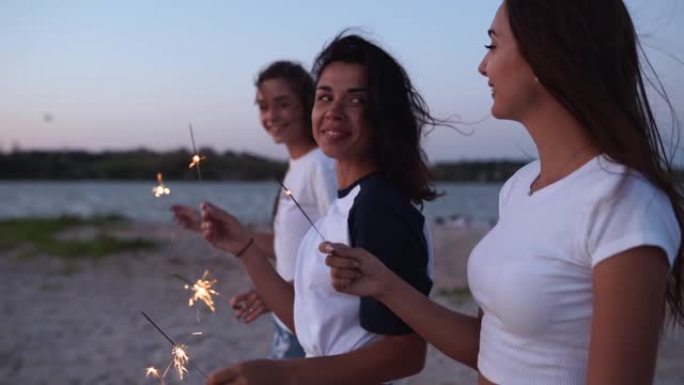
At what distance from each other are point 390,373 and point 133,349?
18.3 ft

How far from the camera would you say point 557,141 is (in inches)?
67.3

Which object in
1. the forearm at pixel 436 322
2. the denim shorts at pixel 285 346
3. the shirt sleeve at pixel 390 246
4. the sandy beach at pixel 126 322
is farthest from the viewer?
the sandy beach at pixel 126 322

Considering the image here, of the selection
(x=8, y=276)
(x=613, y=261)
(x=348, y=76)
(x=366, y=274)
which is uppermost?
(x=348, y=76)

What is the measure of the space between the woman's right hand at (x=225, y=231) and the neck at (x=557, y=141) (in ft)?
3.80

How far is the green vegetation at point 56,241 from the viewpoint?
15492 mm

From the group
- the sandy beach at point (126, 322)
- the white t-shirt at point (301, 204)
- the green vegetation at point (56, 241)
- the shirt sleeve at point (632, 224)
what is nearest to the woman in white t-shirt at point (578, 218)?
the shirt sleeve at point (632, 224)

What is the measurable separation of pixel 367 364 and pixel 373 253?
301 millimetres

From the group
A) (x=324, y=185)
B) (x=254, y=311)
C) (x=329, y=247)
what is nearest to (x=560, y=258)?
(x=329, y=247)

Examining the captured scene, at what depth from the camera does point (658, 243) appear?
55.4 inches

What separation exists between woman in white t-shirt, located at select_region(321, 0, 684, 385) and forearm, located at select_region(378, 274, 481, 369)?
19 centimetres

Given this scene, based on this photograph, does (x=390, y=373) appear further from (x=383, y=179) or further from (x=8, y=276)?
(x=8, y=276)

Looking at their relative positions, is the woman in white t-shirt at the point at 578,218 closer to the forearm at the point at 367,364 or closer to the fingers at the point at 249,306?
the forearm at the point at 367,364

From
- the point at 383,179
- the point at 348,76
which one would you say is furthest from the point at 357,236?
the point at 348,76

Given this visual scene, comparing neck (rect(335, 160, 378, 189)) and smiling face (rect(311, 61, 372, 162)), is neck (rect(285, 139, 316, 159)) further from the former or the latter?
smiling face (rect(311, 61, 372, 162))
